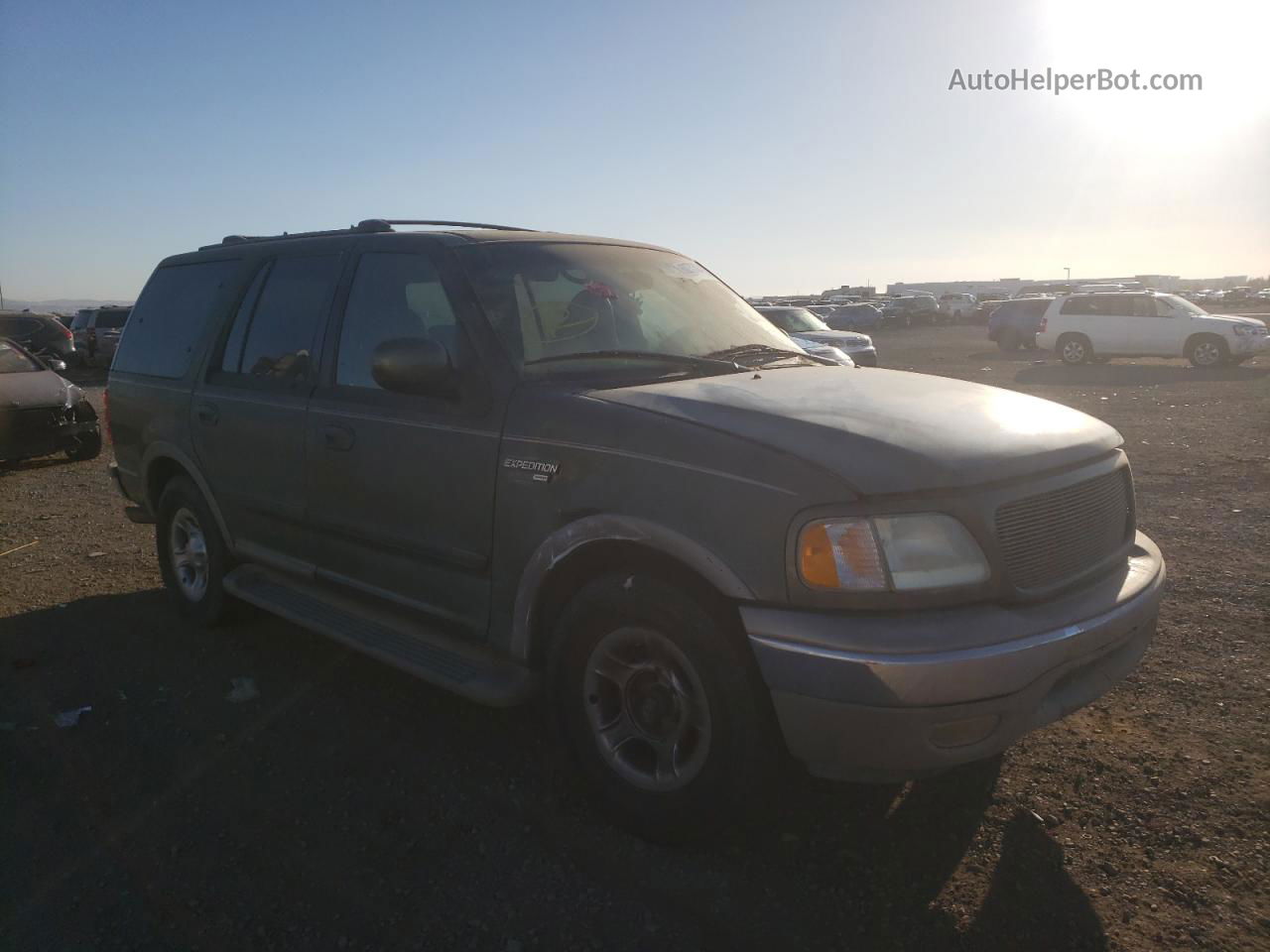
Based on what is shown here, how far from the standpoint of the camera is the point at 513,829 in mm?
3113

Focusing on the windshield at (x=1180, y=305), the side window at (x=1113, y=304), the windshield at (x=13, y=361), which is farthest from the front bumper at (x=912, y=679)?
the side window at (x=1113, y=304)

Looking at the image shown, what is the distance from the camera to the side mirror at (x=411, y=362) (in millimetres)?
3217

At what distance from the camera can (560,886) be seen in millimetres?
2797

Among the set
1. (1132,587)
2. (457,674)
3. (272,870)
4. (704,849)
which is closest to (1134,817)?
(1132,587)

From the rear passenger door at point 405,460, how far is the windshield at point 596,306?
0.18m

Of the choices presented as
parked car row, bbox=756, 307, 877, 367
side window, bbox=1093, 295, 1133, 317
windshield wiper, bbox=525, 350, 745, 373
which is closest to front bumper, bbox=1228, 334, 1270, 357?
side window, bbox=1093, 295, 1133, 317

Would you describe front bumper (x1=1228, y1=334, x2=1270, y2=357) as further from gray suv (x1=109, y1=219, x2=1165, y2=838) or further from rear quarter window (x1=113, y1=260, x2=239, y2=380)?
rear quarter window (x1=113, y1=260, x2=239, y2=380)

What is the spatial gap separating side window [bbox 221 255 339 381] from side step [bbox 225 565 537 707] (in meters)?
0.98

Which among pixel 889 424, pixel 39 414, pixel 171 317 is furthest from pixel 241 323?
pixel 39 414

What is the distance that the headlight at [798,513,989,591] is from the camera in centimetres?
253

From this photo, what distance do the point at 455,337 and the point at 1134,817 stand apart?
285 centimetres

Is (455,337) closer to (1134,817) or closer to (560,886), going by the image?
(560,886)

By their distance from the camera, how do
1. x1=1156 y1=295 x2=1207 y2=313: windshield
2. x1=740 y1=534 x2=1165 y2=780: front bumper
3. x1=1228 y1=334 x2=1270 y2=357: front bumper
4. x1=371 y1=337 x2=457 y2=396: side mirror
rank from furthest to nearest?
x1=1156 y1=295 x2=1207 y2=313: windshield → x1=1228 y1=334 x2=1270 y2=357: front bumper → x1=371 y1=337 x2=457 y2=396: side mirror → x1=740 y1=534 x2=1165 y2=780: front bumper

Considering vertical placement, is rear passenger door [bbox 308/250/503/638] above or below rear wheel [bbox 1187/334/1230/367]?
above
